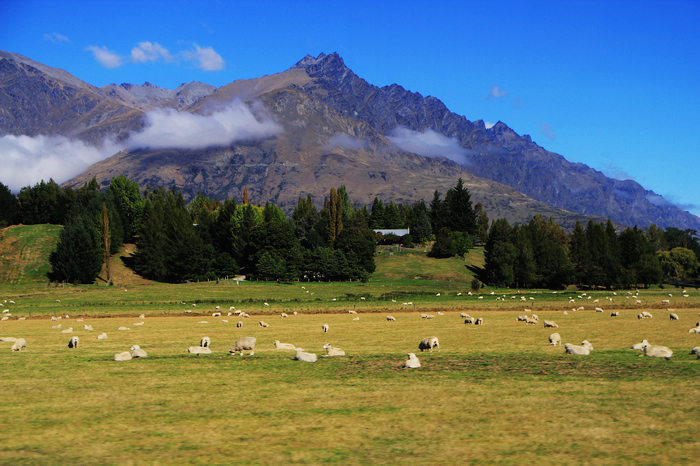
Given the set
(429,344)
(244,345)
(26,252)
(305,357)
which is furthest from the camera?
(26,252)

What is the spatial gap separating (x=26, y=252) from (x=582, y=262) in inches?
5103

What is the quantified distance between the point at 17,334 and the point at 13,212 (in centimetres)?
11990

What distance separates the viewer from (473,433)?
12000mm

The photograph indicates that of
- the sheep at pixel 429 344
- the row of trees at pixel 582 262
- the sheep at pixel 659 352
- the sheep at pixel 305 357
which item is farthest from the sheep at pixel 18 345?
the row of trees at pixel 582 262

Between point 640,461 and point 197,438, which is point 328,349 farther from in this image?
point 640,461

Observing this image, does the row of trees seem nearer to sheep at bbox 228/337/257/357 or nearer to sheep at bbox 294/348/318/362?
sheep at bbox 228/337/257/357

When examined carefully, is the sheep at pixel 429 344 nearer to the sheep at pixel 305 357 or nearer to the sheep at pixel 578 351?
the sheep at pixel 578 351

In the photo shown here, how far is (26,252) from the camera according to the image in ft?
354

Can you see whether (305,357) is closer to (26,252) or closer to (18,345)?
(18,345)

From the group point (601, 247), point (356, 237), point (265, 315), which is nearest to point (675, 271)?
point (601, 247)

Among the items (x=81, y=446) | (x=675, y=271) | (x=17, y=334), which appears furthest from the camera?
(x=675, y=271)

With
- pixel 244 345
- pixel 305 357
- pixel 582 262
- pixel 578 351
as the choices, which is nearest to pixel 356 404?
pixel 305 357

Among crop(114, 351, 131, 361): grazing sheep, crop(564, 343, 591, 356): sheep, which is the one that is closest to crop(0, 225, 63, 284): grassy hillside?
crop(114, 351, 131, 361): grazing sheep

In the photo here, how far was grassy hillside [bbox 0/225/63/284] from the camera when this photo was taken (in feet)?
332
